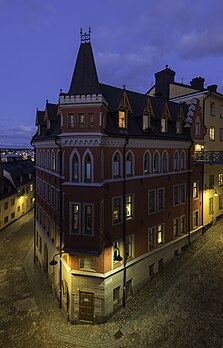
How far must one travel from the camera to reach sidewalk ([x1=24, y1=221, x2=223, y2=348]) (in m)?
18.4

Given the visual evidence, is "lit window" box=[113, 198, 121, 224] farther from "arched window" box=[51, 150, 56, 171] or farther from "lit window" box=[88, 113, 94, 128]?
"arched window" box=[51, 150, 56, 171]

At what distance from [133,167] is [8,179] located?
40288 millimetres

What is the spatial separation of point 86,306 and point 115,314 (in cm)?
279

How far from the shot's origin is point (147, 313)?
20.5 meters

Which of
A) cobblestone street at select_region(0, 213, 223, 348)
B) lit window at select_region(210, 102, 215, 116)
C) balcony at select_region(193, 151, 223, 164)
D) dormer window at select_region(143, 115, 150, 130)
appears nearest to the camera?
cobblestone street at select_region(0, 213, 223, 348)

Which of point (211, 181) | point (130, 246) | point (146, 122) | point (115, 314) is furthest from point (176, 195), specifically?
point (115, 314)

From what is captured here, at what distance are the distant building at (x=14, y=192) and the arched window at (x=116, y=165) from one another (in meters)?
33.2

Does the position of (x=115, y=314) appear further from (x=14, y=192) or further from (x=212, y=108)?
(x=14, y=192)

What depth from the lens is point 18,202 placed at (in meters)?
54.6

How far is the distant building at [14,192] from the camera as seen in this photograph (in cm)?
4831

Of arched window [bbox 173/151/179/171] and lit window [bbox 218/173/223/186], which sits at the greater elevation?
arched window [bbox 173/151/179/171]

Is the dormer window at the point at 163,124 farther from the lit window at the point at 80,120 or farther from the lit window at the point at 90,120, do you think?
the lit window at the point at 80,120

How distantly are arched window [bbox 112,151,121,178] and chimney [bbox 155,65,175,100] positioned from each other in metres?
19.2

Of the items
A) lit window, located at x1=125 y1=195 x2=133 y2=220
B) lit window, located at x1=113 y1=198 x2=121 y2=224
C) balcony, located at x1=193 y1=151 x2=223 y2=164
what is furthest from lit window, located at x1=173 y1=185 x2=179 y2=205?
lit window, located at x1=113 y1=198 x2=121 y2=224
